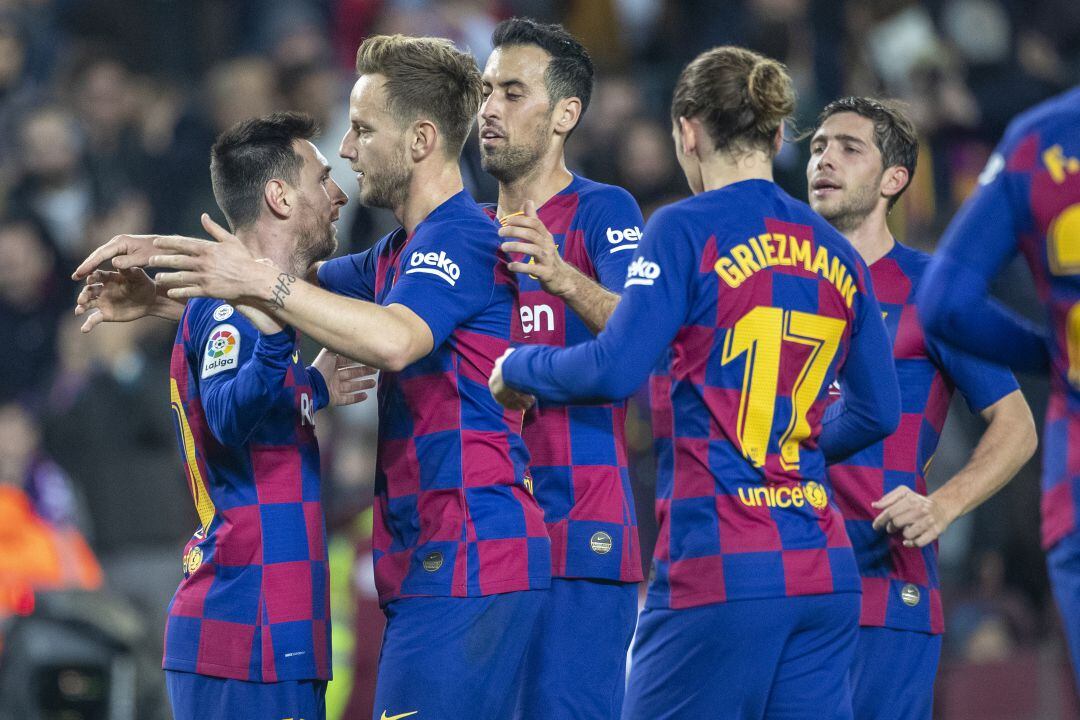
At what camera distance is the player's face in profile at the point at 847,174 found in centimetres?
562

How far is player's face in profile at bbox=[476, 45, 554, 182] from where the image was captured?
5.45 m

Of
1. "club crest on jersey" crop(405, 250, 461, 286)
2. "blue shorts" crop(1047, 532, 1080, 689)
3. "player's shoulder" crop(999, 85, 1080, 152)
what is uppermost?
"player's shoulder" crop(999, 85, 1080, 152)

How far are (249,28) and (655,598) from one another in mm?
9340

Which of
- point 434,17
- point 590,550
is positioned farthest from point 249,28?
point 590,550

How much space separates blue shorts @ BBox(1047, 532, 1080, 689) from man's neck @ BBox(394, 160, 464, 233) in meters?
2.05

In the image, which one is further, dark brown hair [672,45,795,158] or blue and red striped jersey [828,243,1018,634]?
blue and red striped jersey [828,243,1018,634]

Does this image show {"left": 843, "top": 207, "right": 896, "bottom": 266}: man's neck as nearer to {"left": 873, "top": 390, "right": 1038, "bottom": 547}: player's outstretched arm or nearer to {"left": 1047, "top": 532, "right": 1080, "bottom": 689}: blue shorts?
{"left": 873, "top": 390, "right": 1038, "bottom": 547}: player's outstretched arm

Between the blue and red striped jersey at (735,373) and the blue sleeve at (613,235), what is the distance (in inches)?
29.9

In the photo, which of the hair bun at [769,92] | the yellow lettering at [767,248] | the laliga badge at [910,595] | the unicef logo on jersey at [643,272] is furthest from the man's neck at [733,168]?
the laliga badge at [910,595]

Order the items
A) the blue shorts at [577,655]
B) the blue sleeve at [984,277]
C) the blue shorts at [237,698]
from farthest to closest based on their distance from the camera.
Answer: the blue shorts at [577,655] < the blue shorts at [237,698] < the blue sleeve at [984,277]

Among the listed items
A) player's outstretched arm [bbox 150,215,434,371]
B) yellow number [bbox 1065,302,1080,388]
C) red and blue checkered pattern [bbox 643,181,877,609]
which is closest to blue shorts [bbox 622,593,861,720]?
red and blue checkered pattern [bbox 643,181,877,609]

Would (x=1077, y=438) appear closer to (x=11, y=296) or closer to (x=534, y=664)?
(x=534, y=664)

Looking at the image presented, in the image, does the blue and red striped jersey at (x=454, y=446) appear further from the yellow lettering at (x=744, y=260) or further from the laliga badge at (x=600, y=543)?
the yellow lettering at (x=744, y=260)

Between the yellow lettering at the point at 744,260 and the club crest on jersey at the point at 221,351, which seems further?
the club crest on jersey at the point at 221,351
